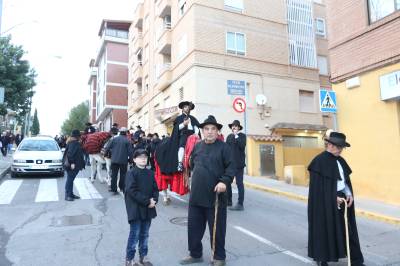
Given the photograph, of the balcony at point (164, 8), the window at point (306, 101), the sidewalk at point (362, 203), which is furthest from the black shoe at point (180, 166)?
the balcony at point (164, 8)

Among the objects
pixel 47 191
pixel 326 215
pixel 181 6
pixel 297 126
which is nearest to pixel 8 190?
pixel 47 191

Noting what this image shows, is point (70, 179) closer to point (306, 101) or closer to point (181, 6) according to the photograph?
point (181, 6)

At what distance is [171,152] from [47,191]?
4.91 metres

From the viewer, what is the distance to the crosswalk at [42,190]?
9.53 m

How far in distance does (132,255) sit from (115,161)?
18.0ft

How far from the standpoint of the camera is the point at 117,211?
7777 mm

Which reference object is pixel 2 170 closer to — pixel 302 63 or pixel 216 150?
pixel 216 150

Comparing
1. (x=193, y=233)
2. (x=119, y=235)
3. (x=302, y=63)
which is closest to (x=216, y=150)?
(x=193, y=233)

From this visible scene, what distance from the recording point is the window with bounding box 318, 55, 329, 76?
23758mm

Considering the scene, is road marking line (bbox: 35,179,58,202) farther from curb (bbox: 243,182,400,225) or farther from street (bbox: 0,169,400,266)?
curb (bbox: 243,182,400,225)

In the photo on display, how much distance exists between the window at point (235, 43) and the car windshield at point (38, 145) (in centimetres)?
1109

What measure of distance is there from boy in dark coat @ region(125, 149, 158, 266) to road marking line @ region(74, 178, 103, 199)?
5.41 metres

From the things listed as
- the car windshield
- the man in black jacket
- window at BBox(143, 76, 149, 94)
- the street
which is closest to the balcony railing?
window at BBox(143, 76, 149, 94)

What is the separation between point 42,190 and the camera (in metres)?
10.7
